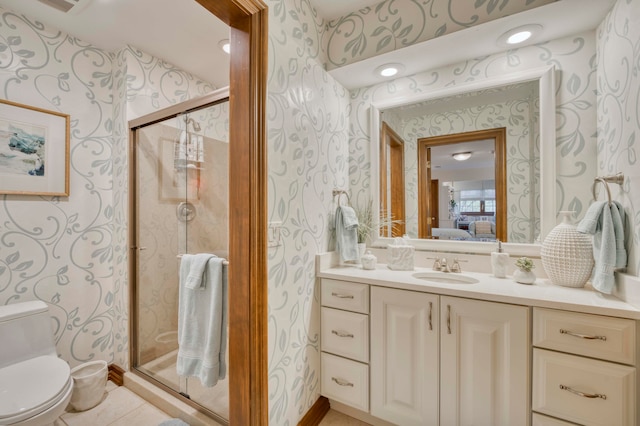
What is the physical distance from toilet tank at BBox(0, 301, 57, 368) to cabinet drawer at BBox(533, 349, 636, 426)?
8.30 feet

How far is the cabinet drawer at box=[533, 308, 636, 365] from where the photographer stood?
0.99 m

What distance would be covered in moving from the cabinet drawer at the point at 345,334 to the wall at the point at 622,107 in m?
1.16

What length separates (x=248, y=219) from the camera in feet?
3.90

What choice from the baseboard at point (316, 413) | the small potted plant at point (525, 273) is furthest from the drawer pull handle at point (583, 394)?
the baseboard at point (316, 413)

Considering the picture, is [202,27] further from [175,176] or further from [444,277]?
[444,277]

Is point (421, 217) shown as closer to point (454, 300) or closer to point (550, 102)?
point (454, 300)

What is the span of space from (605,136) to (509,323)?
100 cm

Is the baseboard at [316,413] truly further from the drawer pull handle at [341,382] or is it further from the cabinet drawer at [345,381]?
the drawer pull handle at [341,382]

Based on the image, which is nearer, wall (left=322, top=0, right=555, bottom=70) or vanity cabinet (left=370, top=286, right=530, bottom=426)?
vanity cabinet (left=370, top=286, right=530, bottom=426)

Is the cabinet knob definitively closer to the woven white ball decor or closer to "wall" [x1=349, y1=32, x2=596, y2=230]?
the woven white ball decor

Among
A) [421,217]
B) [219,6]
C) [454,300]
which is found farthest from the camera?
[421,217]

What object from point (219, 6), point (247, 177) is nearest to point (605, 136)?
point (247, 177)

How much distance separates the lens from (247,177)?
3.92 ft

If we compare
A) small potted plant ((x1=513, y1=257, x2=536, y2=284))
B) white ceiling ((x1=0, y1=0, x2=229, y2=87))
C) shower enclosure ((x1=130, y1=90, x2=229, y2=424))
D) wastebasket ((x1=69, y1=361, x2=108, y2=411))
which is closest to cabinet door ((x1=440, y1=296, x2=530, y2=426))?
small potted plant ((x1=513, y1=257, x2=536, y2=284))
